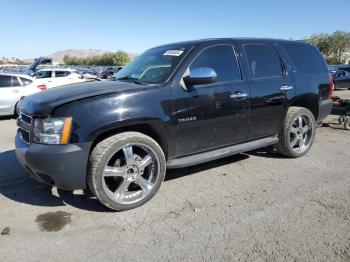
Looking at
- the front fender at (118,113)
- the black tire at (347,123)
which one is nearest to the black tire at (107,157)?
the front fender at (118,113)

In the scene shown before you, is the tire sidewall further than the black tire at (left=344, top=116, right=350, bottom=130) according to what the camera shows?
No

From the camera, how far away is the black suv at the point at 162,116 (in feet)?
11.2

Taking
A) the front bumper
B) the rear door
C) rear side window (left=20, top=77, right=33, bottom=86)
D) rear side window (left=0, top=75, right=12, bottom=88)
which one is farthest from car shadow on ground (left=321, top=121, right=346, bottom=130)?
rear side window (left=0, top=75, right=12, bottom=88)

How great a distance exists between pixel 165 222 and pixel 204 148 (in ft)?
4.01

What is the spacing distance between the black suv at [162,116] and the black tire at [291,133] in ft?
0.05

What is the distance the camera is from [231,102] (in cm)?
437

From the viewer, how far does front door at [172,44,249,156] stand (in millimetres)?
4004

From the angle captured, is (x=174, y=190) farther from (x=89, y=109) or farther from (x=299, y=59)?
(x=299, y=59)

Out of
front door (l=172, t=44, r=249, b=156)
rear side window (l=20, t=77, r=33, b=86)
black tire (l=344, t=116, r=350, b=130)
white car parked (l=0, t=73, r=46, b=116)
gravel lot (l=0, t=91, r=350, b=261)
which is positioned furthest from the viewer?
→ rear side window (l=20, t=77, r=33, b=86)

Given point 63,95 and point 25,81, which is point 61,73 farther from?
point 63,95

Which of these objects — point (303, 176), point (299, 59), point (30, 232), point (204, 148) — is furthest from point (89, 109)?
point (299, 59)

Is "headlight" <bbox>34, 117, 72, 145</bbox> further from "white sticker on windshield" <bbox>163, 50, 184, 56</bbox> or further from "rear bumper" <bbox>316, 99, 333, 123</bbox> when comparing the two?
"rear bumper" <bbox>316, 99, 333, 123</bbox>

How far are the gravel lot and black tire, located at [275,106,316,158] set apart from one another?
40 centimetres

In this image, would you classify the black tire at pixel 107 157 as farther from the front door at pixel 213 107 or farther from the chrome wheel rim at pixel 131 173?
the front door at pixel 213 107
